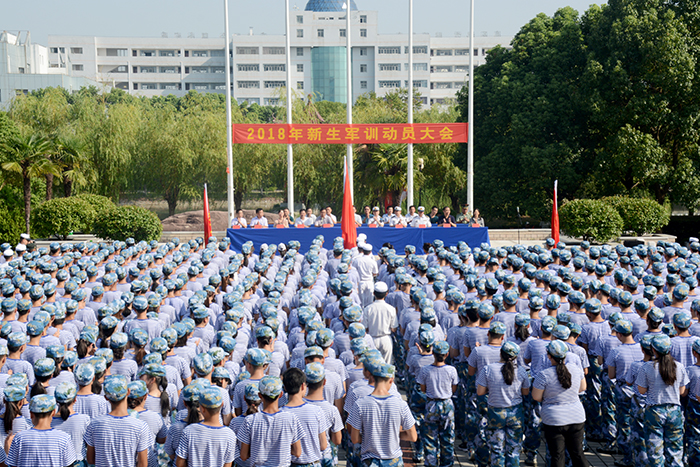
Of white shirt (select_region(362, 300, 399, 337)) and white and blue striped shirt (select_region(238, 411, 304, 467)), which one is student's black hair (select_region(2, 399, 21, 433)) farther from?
white shirt (select_region(362, 300, 399, 337))

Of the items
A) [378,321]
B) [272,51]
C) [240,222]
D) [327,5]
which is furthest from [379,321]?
[327,5]

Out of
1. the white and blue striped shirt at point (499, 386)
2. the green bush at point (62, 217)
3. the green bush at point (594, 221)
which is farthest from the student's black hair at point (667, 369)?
the green bush at point (62, 217)

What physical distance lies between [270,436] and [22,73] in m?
84.8

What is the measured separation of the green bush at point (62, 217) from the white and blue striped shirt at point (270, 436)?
20.5 meters

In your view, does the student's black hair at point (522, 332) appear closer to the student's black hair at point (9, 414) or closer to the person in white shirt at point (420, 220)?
the student's black hair at point (9, 414)

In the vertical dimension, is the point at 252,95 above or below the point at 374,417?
above

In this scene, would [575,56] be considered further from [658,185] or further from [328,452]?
[328,452]

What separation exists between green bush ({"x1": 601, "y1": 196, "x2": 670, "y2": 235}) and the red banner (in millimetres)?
5910

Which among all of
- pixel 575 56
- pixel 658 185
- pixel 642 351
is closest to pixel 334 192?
pixel 575 56

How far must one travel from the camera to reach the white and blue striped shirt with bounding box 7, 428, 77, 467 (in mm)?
4605

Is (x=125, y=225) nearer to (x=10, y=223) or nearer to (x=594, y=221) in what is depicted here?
(x=10, y=223)

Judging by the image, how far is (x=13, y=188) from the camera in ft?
80.2

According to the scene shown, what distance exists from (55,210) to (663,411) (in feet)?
71.9

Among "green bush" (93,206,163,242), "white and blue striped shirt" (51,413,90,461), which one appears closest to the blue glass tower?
"green bush" (93,206,163,242)
